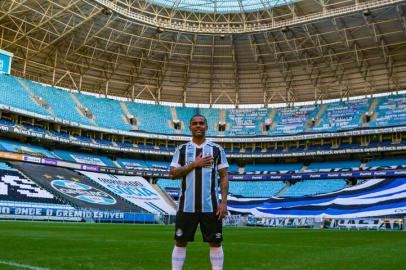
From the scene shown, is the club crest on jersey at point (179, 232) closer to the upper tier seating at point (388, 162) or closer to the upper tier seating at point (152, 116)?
the upper tier seating at point (388, 162)

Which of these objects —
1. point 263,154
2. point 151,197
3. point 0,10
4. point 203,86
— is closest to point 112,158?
point 151,197

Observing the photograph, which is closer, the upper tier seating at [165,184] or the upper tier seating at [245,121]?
the upper tier seating at [165,184]

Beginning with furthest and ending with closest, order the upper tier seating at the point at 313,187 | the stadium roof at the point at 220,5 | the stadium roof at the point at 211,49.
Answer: the upper tier seating at the point at 313,187 → the stadium roof at the point at 220,5 → the stadium roof at the point at 211,49

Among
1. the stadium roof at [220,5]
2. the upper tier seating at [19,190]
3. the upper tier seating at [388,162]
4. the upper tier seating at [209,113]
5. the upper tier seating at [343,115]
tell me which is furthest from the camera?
the upper tier seating at [343,115]

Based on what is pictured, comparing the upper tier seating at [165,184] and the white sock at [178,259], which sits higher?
the upper tier seating at [165,184]

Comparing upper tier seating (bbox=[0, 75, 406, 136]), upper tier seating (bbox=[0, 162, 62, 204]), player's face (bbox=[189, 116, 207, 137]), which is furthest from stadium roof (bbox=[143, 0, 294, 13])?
player's face (bbox=[189, 116, 207, 137])

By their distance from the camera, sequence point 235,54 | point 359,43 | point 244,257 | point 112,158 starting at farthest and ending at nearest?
point 112,158 < point 235,54 < point 359,43 < point 244,257

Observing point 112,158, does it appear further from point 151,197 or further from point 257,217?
point 257,217

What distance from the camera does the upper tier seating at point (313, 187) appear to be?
181ft

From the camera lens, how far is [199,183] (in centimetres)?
621

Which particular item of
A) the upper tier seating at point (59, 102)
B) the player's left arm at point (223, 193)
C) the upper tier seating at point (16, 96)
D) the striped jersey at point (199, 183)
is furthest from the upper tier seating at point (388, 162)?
the striped jersey at point (199, 183)

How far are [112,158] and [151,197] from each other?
12.1 meters

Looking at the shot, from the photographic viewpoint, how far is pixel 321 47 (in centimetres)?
5622

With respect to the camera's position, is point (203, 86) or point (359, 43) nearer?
point (359, 43)
